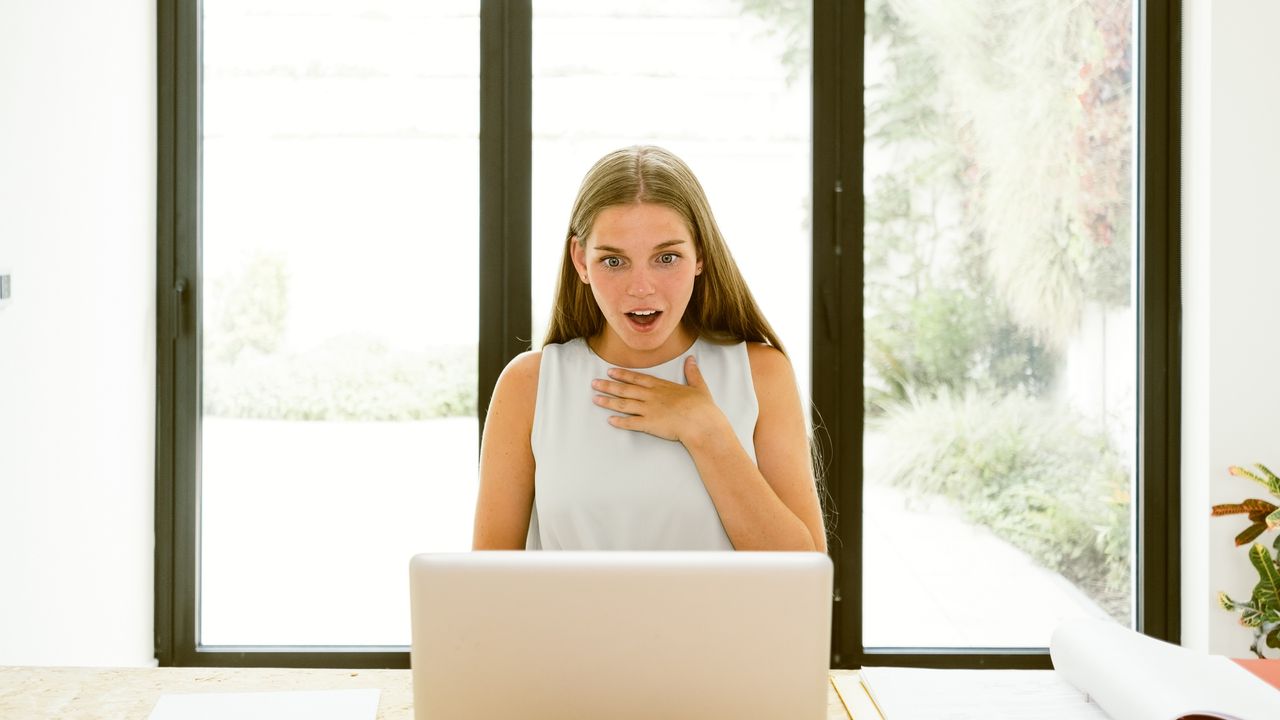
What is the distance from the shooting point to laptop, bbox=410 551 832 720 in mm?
857

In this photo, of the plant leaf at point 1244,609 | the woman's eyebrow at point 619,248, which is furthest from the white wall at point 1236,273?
the woman's eyebrow at point 619,248

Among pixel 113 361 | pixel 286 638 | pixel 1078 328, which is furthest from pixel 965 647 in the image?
pixel 113 361

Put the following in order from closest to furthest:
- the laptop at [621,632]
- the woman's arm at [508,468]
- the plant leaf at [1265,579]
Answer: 1. the laptop at [621,632]
2. the woman's arm at [508,468]
3. the plant leaf at [1265,579]

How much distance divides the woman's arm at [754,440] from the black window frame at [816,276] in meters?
1.07

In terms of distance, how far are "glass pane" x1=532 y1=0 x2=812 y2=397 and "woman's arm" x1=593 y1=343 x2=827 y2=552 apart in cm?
107

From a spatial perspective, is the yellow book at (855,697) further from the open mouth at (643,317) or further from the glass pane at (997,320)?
the glass pane at (997,320)

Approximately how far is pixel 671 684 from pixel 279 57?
237 centimetres

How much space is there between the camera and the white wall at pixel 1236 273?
2.54 meters

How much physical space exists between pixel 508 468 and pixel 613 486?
17cm

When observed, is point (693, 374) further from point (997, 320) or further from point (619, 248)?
point (997, 320)

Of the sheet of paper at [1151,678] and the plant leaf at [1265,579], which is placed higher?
the sheet of paper at [1151,678]

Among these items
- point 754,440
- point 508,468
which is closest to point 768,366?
point 754,440

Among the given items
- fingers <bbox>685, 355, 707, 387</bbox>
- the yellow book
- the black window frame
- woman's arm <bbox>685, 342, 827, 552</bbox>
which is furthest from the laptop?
the black window frame

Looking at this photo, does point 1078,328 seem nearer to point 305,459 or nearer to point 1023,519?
point 1023,519
